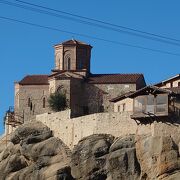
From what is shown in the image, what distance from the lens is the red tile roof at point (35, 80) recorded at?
11944cm

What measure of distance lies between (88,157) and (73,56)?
37.9m

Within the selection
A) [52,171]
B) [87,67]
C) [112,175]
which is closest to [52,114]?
[52,171]

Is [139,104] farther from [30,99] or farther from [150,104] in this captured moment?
[30,99]

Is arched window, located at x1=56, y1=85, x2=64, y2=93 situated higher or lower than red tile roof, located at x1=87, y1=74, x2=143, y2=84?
lower

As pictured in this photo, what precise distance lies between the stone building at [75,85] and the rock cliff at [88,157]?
49.2 feet

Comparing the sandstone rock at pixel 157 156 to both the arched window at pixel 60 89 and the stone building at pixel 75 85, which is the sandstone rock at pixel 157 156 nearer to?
the stone building at pixel 75 85

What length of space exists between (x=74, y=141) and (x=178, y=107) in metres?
14.1

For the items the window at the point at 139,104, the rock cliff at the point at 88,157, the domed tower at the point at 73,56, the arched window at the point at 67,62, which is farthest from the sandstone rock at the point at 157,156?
the arched window at the point at 67,62

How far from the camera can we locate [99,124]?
3533 inches

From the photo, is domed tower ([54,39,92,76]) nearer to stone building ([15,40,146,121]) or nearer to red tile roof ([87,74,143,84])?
stone building ([15,40,146,121])

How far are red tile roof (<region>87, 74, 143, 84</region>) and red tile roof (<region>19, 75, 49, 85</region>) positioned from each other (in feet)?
19.9

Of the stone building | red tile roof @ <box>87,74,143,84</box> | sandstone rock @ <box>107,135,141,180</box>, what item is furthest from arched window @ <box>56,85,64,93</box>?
sandstone rock @ <box>107,135,141,180</box>

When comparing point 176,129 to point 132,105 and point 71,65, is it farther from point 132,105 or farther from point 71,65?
point 71,65

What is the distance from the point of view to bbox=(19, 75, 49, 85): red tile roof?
119438 millimetres
